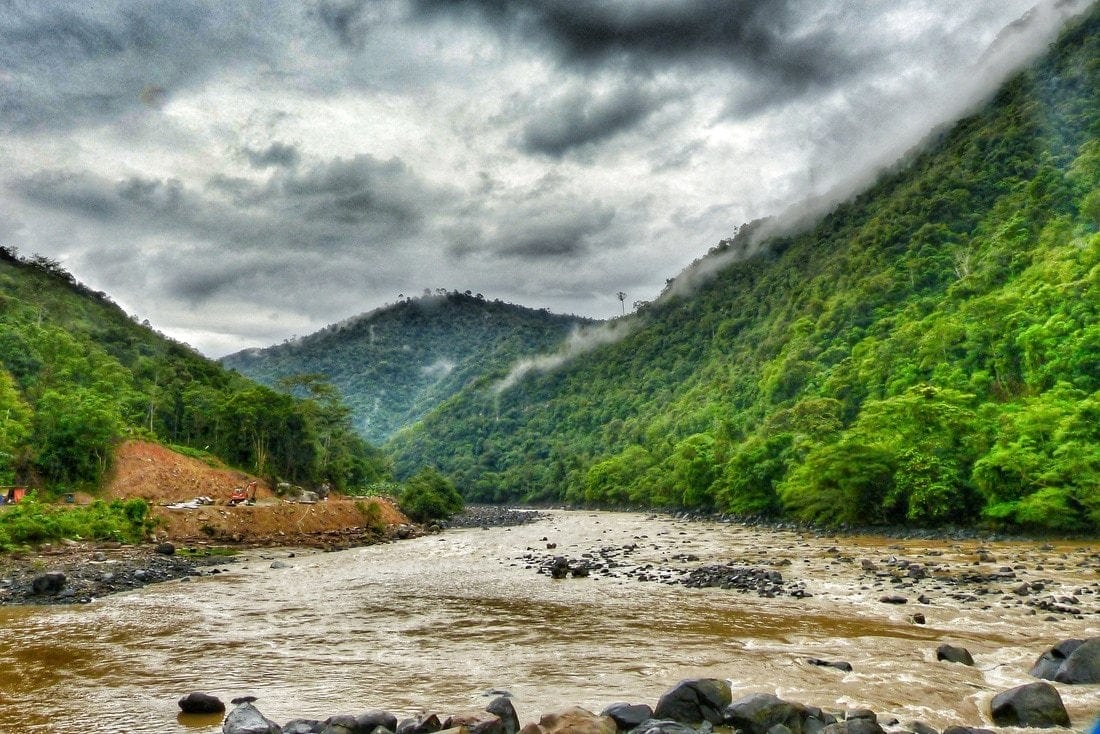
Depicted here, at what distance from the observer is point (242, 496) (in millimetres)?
63875

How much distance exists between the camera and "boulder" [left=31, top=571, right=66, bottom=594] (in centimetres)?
2422

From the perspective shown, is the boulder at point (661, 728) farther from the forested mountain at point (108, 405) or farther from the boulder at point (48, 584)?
the forested mountain at point (108, 405)

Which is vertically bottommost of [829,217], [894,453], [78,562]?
[78,562]

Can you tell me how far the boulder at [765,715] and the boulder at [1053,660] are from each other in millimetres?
6074

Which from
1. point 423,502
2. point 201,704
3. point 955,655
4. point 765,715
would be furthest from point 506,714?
point 423,502

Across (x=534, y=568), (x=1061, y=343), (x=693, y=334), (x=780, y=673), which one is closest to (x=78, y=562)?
(x=534, y=568)

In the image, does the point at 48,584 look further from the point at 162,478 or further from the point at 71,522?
the point at 162,478

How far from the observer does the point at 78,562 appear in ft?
107

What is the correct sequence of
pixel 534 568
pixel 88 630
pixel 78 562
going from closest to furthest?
pixel 88 630 < pixel 78 562 < pixel 534 568

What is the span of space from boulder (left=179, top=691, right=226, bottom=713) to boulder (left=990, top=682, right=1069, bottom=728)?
13.3 m

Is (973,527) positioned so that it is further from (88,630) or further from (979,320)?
(88,630)

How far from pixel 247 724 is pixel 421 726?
267cm

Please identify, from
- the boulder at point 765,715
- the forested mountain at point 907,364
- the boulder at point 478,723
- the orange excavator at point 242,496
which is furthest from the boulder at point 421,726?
the orange excavator at point 242,496

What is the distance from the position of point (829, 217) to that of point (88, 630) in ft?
598
